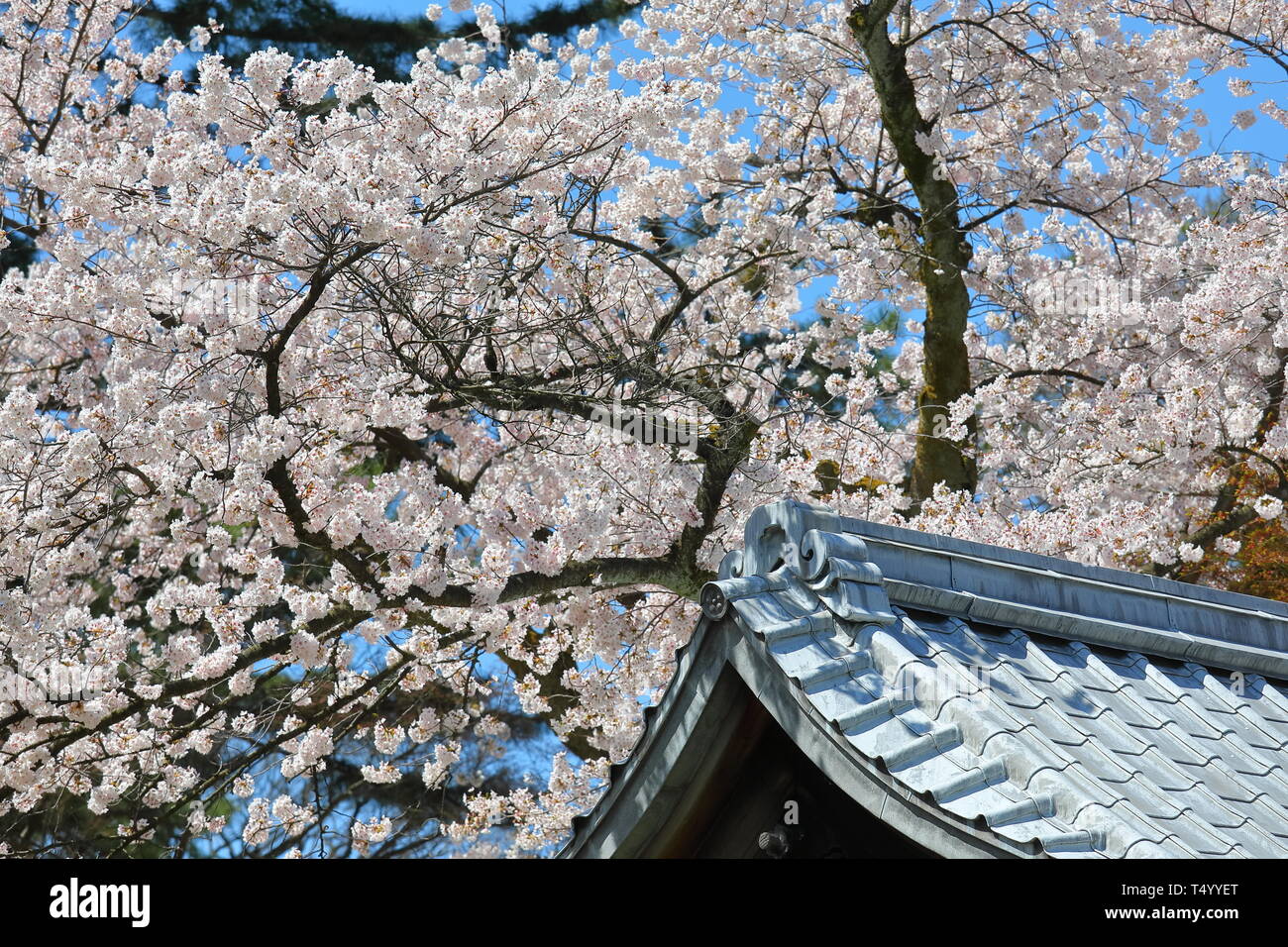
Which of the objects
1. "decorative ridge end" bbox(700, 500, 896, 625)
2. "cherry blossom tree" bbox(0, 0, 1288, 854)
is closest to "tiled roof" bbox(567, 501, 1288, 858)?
"decorative ridge end" bbox(700, 500, 896, 625)

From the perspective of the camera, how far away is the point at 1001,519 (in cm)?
1065

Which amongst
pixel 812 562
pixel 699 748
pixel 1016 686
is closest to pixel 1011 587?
pixel 1016 686

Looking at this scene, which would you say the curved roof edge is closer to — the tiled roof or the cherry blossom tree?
the tiled roof

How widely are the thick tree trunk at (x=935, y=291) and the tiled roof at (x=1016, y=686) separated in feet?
22.0

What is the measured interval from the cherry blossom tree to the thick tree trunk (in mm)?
40

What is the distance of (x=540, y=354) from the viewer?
387 inches

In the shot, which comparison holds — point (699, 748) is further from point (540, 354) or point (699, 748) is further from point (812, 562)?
point (540, 354)

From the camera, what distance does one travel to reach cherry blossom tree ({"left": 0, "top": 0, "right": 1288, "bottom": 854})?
7766mm

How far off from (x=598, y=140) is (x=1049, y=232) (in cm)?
600

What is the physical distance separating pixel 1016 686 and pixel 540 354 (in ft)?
21.4

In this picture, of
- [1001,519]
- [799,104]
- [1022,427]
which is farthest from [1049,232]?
[1001,519]

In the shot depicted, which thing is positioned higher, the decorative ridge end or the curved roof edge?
the decorative ridge end

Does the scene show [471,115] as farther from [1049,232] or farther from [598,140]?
[1049,232]

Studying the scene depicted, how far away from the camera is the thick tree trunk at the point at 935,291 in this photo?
11227 mm
